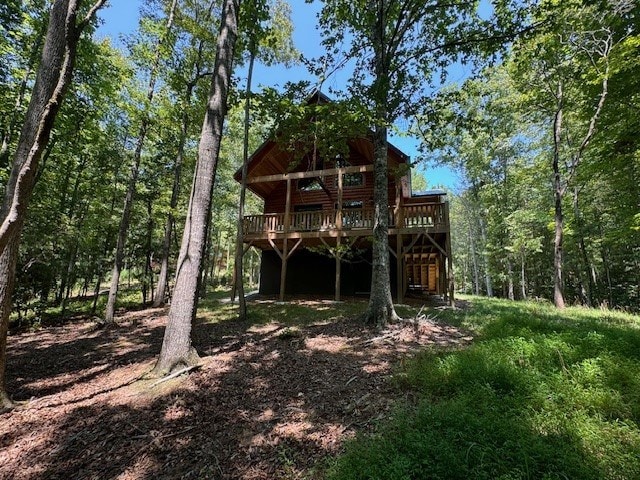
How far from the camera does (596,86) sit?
1032cm

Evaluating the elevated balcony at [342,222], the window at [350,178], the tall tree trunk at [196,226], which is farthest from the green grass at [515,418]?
the window at [350,178]

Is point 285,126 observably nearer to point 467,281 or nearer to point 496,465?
point 496,465

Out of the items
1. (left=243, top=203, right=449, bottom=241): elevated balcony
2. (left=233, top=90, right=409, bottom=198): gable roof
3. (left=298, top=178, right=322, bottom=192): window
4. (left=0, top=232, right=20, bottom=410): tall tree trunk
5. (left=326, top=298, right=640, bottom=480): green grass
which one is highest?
(left=233, top=90, right=409, bottom=198): gable roof

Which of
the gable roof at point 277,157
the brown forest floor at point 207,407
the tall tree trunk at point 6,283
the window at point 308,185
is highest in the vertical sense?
the gable roof at point 277,157

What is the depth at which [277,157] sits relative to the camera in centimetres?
1469

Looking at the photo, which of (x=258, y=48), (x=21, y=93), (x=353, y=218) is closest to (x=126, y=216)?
(x=21, y=93)

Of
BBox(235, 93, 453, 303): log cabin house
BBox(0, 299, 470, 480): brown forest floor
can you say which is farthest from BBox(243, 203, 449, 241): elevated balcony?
BBox(0, 299, 470, 480): brown forest floor

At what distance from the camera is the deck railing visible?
11.1 metres

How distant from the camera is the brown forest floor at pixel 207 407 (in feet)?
9.28

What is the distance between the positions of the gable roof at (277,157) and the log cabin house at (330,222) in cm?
4

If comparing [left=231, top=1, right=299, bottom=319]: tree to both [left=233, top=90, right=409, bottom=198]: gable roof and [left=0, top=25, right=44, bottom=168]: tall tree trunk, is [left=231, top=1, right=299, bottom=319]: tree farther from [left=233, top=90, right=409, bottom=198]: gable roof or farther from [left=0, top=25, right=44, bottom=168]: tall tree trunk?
[left=0, top=25, right=44, bottom=168]: tall tree trunk

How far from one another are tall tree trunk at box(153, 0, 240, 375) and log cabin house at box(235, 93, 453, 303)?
18.7 feet

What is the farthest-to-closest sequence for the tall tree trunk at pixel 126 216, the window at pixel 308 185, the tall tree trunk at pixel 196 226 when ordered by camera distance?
the window at pixel 308 185 < the tall tree trunk at pixel 126 216 < the tall tree trunk at pixel 196 226

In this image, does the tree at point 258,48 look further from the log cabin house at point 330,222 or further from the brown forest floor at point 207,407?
the brown forest floor at point 207,407
